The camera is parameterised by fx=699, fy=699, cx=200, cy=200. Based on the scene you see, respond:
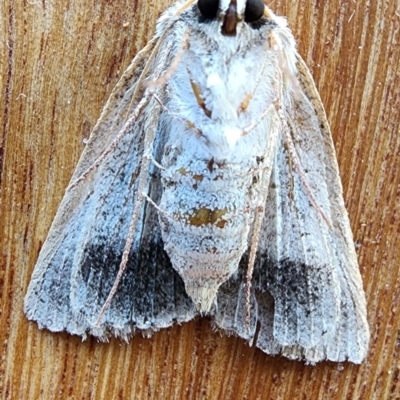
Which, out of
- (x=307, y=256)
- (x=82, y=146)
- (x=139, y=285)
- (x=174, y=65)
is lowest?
(x=139, y=285)

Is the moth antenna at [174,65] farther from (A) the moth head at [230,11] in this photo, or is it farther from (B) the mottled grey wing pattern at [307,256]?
(B) the mottled grey wing pattern at [307,256]

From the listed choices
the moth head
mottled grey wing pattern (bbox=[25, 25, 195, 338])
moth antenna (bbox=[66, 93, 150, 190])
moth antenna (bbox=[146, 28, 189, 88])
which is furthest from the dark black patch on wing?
the moth head

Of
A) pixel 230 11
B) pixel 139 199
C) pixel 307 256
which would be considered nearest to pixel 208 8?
pixel 230 11

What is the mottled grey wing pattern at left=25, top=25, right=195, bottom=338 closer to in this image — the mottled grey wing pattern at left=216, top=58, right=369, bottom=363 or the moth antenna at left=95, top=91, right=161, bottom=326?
the moth antenna at left=95, top=91, right=161, bottom=326

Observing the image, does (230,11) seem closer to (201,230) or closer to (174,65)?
(174,65)

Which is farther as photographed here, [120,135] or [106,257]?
[106,257]

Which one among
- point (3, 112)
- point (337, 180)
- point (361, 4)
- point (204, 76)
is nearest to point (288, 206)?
point (337, 180)

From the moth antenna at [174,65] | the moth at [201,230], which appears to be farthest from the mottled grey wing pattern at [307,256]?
the moth antenna at [174,65]
